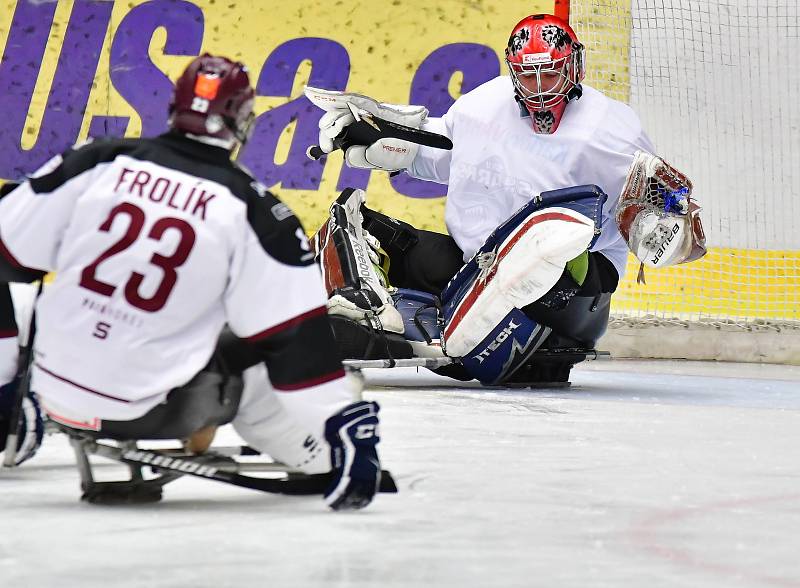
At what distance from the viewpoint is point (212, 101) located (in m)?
2.67

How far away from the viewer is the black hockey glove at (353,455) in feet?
8.45

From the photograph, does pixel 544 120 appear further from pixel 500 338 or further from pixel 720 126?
pixel 720 126

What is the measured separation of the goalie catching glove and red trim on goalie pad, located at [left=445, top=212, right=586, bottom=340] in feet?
2.49

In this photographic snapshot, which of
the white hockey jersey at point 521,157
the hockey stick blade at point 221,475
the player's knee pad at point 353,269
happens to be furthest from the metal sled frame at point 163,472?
the white hockey jersey at point 521,157

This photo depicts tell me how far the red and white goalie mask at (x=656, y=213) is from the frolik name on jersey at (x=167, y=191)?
3044mm

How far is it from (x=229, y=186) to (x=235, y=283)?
6.8 inches

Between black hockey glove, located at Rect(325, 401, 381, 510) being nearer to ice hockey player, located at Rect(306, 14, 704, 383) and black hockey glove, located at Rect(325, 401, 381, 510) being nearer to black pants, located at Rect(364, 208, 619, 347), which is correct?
ice hockey player, located at Rect(306, 14, 704, 383)

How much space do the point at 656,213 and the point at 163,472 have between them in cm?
292

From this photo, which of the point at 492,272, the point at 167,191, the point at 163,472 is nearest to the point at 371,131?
the point at 492,272

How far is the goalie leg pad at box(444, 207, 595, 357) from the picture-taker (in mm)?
5016

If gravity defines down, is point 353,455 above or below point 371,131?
below

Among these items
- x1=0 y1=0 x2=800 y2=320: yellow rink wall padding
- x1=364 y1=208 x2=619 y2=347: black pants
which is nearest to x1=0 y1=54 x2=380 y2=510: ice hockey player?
x1=364 y1=208 x2=619 y2=347: black pants

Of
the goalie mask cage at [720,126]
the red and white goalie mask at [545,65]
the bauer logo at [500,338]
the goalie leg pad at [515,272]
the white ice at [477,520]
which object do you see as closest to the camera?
the white ice at [477,520]

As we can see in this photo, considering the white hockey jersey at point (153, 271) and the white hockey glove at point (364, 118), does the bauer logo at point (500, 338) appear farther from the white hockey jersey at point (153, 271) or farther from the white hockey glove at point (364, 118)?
the white hockey jersey at point (153, 271)
